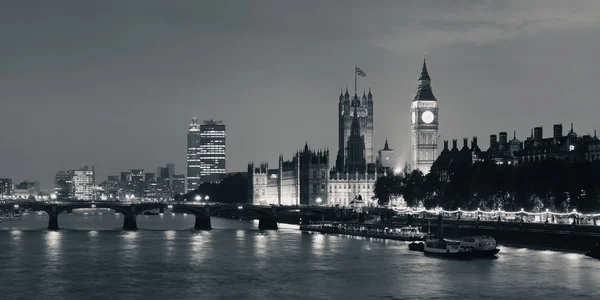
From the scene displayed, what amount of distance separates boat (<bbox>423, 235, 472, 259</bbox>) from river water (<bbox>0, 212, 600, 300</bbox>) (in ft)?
4.85

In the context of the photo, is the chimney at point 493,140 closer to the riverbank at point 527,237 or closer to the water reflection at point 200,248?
the riverbank at point 527,237

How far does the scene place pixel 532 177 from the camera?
11519cm

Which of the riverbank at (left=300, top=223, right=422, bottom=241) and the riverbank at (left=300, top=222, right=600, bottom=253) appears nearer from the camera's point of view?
the riverbank at (left=300, top=222, right=600, bottom=253)

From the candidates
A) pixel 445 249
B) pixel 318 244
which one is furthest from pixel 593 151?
pixel 445 249

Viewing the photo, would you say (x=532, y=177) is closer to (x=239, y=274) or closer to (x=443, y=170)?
(x=239, y=274)

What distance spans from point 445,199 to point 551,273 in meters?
61.4

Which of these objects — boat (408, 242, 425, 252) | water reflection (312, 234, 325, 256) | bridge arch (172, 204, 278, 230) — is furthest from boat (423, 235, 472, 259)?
bridge arch (172, 204, 278, 230)

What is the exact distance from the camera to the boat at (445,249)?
93.1 metres

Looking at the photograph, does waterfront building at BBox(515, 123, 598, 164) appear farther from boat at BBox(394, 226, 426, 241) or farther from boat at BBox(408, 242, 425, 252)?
boat at BBox(408, 242, 425, 252)

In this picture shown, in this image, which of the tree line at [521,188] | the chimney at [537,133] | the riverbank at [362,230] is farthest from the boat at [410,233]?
the chimney at [537,133]

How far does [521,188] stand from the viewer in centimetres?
11638

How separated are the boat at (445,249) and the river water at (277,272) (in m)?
1.48

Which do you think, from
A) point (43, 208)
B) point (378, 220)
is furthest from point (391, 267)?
point (43, 208)

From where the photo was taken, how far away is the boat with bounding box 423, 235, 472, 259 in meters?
93.1
